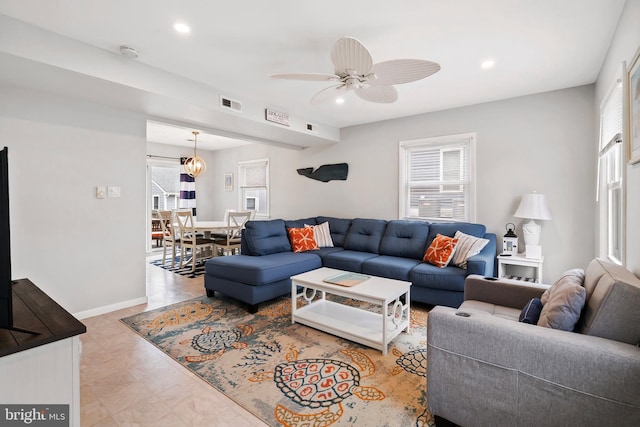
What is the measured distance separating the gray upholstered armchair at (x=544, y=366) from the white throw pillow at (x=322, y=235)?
300 centimetres

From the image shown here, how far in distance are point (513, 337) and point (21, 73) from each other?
3.75 meters

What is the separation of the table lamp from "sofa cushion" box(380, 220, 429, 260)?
1068mm

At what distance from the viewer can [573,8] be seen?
6.62 feet

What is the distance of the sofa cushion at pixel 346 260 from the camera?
12.5 ft

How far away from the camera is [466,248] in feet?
11.3

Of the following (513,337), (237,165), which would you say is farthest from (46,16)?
(237,165)

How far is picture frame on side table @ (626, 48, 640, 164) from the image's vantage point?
5.41 feet

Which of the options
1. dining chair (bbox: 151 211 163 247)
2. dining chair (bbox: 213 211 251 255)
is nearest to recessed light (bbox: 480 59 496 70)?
dining chair (bbox: 213 211 251 255)

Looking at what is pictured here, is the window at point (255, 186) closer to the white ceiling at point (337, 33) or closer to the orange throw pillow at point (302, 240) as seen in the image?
the orange throw pillow at point (302, 240)

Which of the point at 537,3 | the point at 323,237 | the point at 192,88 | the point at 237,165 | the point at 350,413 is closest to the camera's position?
the point at 350,413

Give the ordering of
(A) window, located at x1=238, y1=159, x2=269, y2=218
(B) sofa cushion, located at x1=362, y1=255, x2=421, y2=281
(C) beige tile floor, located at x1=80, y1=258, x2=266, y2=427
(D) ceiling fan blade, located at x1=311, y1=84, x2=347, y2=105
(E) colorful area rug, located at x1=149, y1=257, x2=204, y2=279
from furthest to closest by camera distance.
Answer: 1. (A) window, located at x1=238, y1=159, x2=269, y2=218
2. (E) colorful area rug, located at x1=149, y1=257, x2=204, y2=279
3. (B) sofa cushion, located at x1=362, y1=255, x2=421, y2=281
4. (D) ceiling fan blade, located at x1=311, y1=84, x2=347, y2=105
5. (C) beige tile floor, located at x1=80, y1=258, x2=266, y2=427

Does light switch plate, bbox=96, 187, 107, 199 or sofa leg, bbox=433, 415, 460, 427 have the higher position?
light switch plate, bbox=96, 187, 107, 199

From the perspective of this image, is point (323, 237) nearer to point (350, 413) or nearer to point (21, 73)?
point (350, 413)

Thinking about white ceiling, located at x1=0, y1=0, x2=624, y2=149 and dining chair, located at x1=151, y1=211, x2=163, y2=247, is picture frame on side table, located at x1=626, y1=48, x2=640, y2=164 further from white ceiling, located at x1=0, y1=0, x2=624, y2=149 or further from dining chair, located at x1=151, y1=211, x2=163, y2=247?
dining chair, located at x1=151, y1=211, x2=163, y2=247
